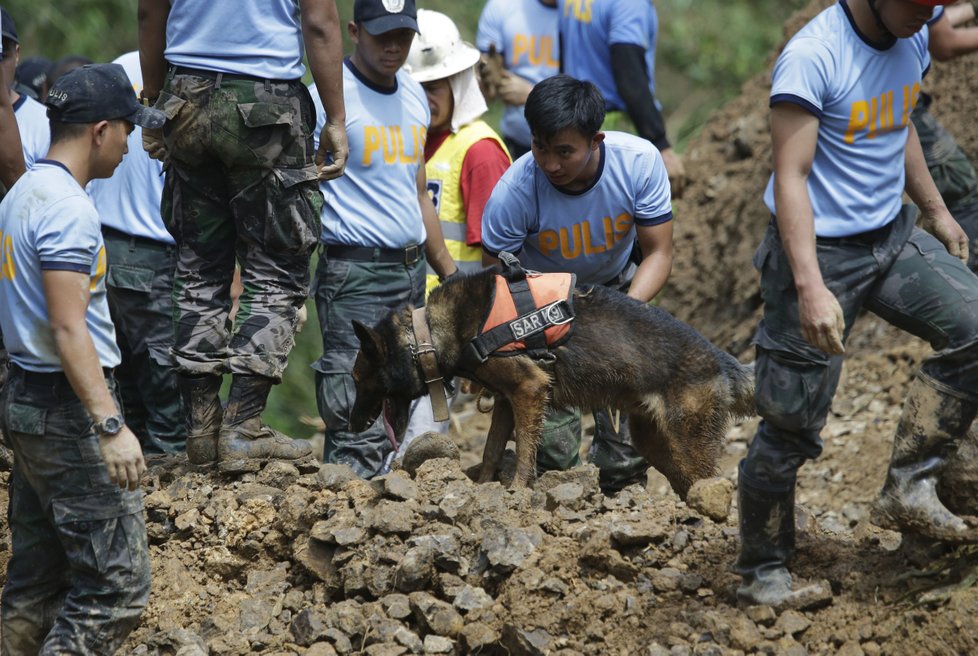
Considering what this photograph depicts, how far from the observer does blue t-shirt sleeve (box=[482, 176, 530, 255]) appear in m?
5.80

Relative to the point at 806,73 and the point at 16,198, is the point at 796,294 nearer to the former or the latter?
the point at 806,73

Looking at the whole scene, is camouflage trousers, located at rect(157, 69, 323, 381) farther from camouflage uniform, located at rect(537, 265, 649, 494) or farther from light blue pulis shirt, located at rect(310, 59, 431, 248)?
camouflage uniform, located at rect(537, 265, 649, 494)

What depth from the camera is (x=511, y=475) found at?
5.84 meters

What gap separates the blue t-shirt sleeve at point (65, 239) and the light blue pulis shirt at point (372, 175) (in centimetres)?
218

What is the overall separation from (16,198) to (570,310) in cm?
255

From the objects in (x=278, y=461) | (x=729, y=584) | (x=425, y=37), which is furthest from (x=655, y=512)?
(x=425, y=37)

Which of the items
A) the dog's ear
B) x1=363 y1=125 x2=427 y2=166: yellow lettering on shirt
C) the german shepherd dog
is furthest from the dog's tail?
x1=363 y1=125 x2=427 y2=166: yellow lettering on shirt

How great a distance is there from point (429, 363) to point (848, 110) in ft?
7.62

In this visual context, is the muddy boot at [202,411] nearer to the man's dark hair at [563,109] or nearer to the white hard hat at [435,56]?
the man's dark hair at [563,109]

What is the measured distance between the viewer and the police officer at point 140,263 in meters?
6.40

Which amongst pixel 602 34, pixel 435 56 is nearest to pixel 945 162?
pixel 602 34

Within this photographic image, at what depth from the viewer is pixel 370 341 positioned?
562 cm

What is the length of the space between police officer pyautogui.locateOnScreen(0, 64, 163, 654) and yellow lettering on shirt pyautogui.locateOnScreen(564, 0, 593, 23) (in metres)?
4.19

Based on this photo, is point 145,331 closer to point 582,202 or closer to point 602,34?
point 582,202
